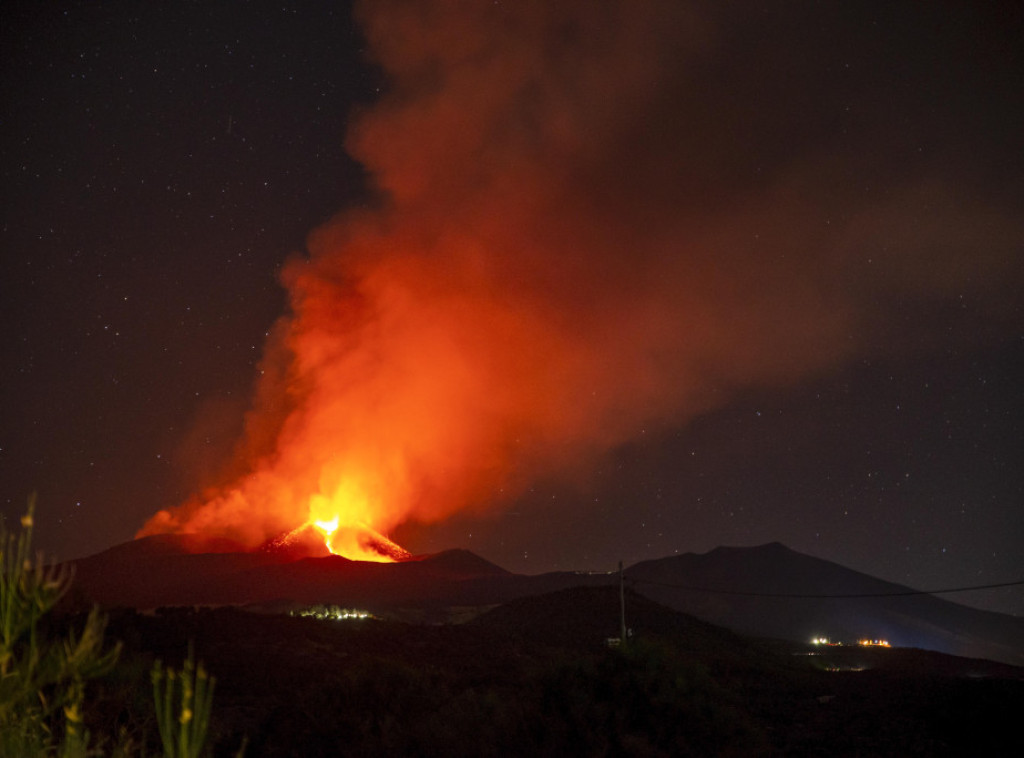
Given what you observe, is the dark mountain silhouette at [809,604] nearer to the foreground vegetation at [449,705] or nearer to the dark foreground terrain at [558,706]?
the dark foreground terrain at [558,706]

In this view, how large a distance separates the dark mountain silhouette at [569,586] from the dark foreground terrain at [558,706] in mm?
49241

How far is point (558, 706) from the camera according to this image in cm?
1485

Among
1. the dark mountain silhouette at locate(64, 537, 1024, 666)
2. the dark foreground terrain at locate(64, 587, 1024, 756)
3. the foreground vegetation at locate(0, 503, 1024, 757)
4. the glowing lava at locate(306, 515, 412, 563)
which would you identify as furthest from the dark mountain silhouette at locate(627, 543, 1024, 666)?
the foreground vegetation at locate(0, 503, 1024, 757)

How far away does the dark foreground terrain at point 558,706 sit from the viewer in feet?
45.5

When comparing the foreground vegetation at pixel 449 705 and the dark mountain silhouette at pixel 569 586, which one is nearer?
the foreground vegetation at pixel 449 705

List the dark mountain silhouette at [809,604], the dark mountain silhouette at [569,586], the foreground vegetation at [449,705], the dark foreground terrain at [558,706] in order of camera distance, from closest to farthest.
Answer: the foreground vegetation at [449,705] → the dark foreground terrain at [558,706] → the dark mountain silhouette at [569,586] → the dark mountain silhouette at [809,604]

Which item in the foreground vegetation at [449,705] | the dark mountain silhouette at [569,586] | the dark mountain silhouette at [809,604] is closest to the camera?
the foreground vegetation at [449,705]

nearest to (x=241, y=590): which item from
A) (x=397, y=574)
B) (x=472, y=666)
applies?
(x=397, y=574)

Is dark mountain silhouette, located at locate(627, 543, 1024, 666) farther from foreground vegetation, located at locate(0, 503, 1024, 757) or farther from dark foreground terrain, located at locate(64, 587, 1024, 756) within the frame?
foreground vegetation, located at locate(0, 503, 1024, 757)

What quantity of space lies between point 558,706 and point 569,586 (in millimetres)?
108711

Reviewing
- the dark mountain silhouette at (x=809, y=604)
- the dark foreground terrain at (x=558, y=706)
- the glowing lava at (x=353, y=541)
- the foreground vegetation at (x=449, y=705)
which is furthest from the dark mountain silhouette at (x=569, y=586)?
the foreground vegetation at (x=449, y=705)

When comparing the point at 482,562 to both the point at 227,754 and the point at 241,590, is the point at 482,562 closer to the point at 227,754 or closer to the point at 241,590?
the point at 241,590

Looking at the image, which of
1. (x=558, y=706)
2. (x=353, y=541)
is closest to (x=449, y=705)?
(x=558, y=706)

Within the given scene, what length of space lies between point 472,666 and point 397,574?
312 ft
